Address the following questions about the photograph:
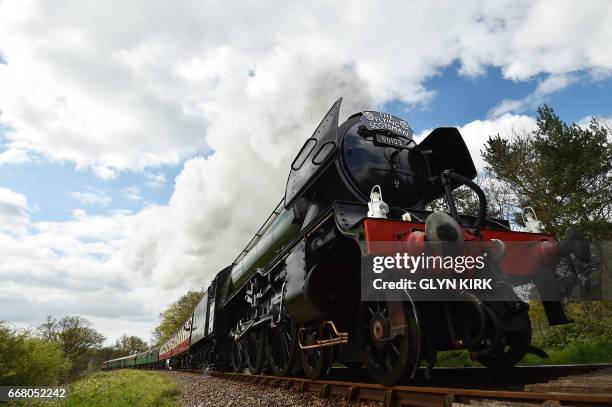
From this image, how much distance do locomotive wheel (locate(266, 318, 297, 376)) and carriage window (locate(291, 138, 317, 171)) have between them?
2.24 metres

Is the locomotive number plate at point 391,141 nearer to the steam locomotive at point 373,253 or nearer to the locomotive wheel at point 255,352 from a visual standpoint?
the steam locomotive at point 373,253

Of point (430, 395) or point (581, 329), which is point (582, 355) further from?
point (430, 395)

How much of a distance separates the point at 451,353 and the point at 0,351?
32.7ft

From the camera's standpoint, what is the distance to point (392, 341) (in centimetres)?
366

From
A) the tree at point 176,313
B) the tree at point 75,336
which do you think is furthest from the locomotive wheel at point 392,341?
the tree at point 176,313

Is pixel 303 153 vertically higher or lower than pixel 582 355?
higher

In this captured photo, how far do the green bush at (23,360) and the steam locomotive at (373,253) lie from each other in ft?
12.6

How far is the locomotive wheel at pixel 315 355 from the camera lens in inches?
199

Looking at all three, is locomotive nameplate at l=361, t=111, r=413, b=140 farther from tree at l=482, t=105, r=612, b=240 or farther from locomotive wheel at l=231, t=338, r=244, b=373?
tree at l=482, t=105, r=612, b=240

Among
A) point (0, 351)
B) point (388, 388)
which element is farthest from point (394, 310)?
point (0, 351)

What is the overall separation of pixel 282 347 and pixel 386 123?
4112mm

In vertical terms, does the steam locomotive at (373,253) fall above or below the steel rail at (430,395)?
above

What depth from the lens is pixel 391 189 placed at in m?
4.87

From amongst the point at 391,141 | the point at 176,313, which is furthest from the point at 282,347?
the point at 176,313
